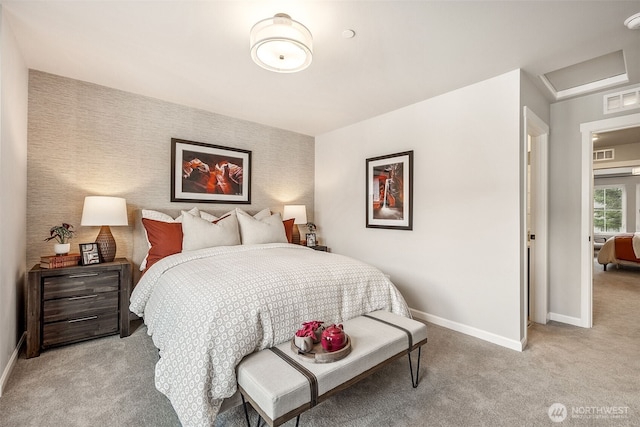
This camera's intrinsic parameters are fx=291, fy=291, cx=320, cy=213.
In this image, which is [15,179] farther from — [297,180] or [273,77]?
[297,180]

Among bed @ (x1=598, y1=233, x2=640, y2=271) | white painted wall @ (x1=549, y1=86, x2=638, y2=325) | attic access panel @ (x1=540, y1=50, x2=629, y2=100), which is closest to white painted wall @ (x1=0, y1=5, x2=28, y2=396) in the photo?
attic access panel @ (x1=540, y1=50, x2=629, y2=100)

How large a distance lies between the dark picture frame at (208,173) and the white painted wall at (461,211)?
1.67 m

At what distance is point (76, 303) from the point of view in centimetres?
251

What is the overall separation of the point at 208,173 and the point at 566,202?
4.14 meters

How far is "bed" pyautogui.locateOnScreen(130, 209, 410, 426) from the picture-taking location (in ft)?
4.85

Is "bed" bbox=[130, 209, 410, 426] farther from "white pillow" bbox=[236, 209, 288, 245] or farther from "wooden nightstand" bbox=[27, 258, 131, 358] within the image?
"white pillow" bbox=[236, 209, 288, 245]

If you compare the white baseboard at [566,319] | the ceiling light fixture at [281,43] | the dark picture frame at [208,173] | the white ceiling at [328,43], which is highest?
the white ceiling at [328,43]

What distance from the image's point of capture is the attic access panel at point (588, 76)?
250cm

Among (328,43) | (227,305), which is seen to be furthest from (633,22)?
(227,305)

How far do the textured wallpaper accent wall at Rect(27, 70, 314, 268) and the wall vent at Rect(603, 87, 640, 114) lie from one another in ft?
13.4

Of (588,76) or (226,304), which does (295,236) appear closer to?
(226,304)

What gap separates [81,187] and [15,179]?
65 cm

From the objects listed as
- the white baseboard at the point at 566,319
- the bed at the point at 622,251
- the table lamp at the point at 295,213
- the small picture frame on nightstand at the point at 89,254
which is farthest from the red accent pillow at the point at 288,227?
the bed at the point at 622,251

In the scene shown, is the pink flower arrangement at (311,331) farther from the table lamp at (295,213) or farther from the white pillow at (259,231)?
the table lamp at (295,213)
